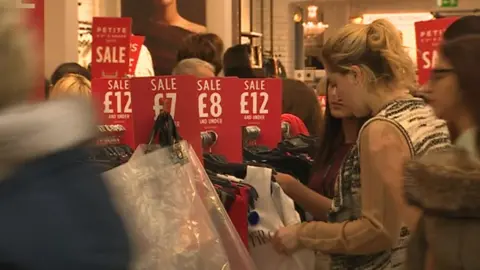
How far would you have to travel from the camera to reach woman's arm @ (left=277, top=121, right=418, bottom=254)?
2.06 m

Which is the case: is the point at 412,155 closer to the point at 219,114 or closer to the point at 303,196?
the point at 303,196

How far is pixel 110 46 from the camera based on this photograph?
529cm

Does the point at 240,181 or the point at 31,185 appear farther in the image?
the point at 240,181

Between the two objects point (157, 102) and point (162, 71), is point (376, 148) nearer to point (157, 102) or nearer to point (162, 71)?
point (157, 102)

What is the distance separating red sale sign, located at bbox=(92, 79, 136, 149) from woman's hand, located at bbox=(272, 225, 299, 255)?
914mm

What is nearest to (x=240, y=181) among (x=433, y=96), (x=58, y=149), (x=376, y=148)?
(x=376, y=148)

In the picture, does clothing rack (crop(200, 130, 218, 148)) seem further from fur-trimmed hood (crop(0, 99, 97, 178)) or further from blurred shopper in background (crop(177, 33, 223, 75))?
blurred shopper in background (crop(177, 33, 223, 75))

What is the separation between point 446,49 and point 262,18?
34.5ft

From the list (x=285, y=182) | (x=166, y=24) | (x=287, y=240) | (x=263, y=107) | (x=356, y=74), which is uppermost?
(x=166, y=24)

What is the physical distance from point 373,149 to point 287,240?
0.44m

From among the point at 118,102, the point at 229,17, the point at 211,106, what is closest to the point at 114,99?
the point at 118,102

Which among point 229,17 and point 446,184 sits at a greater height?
point 229,17

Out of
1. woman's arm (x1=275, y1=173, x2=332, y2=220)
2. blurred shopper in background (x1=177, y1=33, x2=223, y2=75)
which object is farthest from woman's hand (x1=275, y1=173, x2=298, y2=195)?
blurred shopper in background (x1=177, y1=33, x2=223, y2=75)

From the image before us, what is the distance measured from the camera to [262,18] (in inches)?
469
